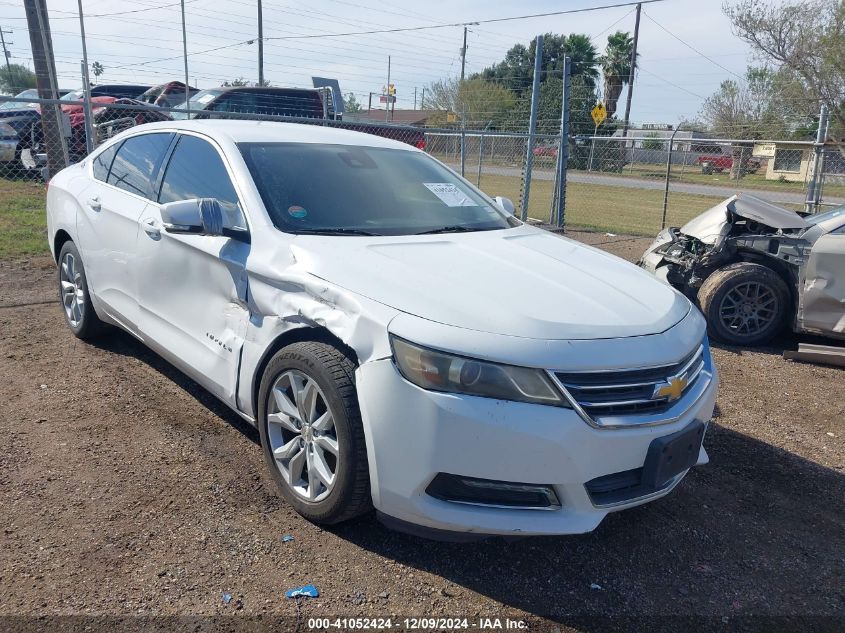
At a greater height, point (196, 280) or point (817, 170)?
point (817, 170)

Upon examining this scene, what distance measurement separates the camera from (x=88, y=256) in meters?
4.77

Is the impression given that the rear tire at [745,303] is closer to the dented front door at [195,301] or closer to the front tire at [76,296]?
the dented front door at [195,301]

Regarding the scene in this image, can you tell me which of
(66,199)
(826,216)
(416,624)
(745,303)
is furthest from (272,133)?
(826,216)

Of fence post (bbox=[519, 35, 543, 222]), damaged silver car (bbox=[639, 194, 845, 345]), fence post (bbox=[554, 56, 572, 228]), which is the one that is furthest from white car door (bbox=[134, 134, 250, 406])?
fence post (bbox=[554, 56, 572, 228])

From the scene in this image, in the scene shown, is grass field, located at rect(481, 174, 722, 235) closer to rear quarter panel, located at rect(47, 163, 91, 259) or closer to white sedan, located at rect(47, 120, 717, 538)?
rear quarter panel, located at rect(47, 163, 91, 259)

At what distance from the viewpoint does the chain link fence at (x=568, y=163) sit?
10.9 metres

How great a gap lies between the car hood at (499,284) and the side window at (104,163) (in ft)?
7.83

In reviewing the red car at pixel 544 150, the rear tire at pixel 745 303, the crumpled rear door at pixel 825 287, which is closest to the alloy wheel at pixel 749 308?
the rear tire at pixel 745 303

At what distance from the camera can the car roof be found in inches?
156

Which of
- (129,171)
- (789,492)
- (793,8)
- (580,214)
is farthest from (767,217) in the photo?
(793,8)

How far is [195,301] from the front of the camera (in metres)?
3.65

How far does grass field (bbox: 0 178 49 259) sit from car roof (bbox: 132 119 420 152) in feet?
16.4

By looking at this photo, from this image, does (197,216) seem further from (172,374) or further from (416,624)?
(416,624)

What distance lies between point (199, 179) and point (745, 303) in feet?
15.0
